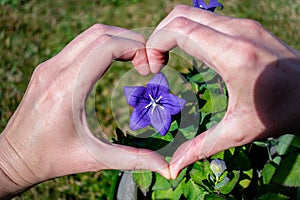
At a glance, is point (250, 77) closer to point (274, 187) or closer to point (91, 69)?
point (91, 69)

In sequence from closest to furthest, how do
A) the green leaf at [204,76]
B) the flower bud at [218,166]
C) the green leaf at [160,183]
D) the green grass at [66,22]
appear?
1. the flower bud at [218,166]
2. the green leaf at [204,76]
3. the green leaf at [160,183]
4. the green grass at [66,22]

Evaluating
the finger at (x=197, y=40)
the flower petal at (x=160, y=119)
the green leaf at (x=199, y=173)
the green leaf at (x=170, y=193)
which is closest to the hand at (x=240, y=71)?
the finger at (x=197, y=40)

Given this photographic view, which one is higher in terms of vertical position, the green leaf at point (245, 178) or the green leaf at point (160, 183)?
the green leaf at point (160, 183)

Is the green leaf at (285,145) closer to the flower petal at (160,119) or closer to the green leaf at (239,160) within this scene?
the green leaf at (239,160)

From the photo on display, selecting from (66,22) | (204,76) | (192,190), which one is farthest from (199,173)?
(66,22)

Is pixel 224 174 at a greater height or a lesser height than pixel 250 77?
lesser

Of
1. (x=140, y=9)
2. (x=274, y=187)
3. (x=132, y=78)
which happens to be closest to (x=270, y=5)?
(x=140, y=9)
